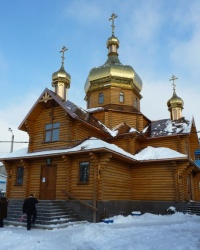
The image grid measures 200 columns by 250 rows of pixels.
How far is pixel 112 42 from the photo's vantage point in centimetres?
2627

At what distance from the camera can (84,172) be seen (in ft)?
48.6

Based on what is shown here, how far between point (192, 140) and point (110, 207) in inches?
430

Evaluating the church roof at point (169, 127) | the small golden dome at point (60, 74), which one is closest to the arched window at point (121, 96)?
the church roof at point (169, 127)

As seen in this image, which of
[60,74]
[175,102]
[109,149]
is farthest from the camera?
[175,102]

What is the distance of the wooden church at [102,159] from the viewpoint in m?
14.5

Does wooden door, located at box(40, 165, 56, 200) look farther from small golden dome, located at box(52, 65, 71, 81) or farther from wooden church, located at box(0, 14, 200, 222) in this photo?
small golden dome, located at box(52, 65, 71, 81)

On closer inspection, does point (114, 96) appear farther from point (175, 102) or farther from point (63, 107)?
point (63, 107)

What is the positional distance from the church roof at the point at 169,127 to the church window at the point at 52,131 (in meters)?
6.74

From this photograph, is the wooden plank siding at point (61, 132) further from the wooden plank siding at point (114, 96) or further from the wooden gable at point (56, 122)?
the wooden plank siding at point (114, 96)

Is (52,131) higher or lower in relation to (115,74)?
lower

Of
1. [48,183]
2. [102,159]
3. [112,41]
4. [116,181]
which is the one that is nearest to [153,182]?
[116,181]

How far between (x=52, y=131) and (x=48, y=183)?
3.30 metres

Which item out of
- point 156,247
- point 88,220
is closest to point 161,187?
point 88,220

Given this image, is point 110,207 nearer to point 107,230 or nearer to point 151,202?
point 151,202
